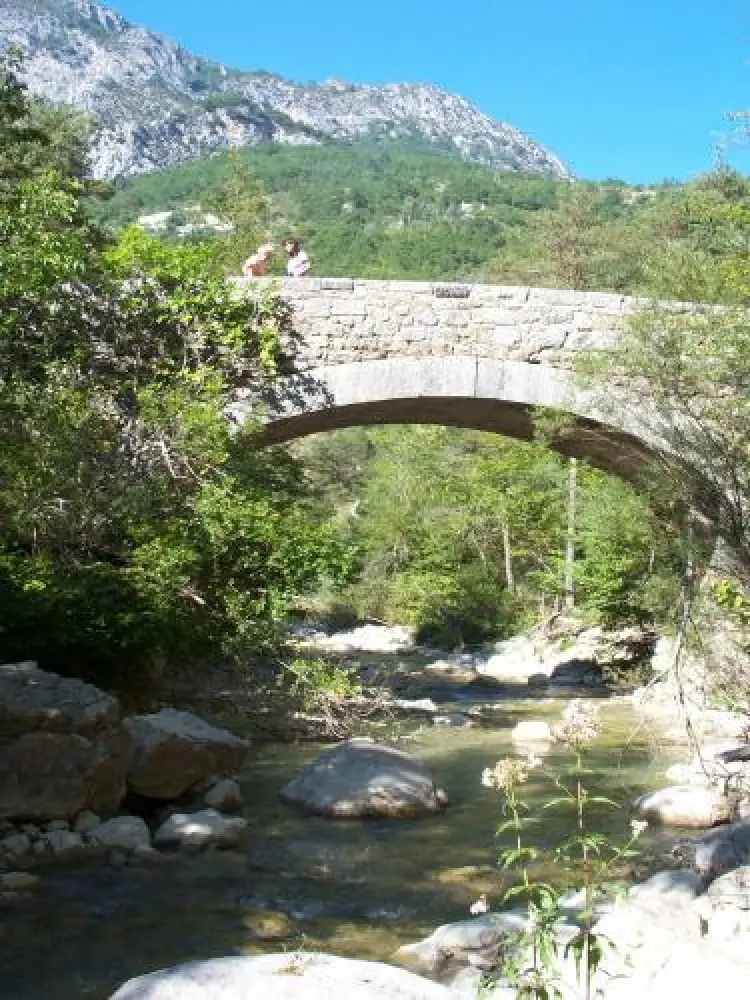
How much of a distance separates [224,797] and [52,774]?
4.03ft

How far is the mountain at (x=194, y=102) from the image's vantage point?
334 feet

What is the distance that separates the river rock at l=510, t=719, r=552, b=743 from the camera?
929cm

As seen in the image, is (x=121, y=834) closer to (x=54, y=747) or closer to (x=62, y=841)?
(x=62, y=841)

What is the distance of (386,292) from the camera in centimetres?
936

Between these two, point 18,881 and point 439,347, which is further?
point 439,347

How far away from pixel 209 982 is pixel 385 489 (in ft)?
67.1

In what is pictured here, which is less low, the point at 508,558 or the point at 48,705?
the point at 508,558

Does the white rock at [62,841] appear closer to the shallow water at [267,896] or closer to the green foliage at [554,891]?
the shallow water at [267,896]

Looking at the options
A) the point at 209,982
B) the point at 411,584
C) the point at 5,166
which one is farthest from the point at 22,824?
the point at 411,584

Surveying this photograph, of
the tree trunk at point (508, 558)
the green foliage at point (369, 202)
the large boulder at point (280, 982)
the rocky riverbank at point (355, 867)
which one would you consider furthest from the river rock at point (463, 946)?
the green foliage at point (369, 202)

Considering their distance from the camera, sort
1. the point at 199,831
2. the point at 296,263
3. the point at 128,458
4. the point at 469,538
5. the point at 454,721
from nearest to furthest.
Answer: the point at 199,831 < the point at 128,458 < the point at 296,263 < the point at 454,721 < the point at 469,538

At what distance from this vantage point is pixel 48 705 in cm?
568

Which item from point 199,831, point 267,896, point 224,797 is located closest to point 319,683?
point 224,797

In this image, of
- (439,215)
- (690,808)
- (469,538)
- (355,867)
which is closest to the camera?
(355,867)
